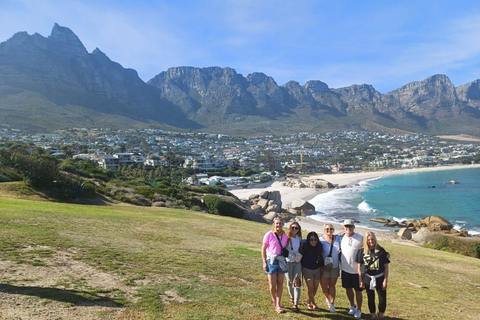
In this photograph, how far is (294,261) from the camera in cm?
631

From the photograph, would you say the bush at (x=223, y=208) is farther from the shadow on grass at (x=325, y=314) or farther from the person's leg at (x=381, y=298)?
the person's leg at (x=381, y=298)

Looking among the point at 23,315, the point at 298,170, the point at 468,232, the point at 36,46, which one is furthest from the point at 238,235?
the point at 36,46

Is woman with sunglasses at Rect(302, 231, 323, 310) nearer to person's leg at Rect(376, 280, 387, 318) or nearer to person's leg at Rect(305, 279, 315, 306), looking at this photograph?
person's leg at Rect(305, 279, 315, 306)

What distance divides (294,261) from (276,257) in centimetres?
41

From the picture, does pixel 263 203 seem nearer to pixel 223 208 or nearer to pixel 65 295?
pixel 223 208

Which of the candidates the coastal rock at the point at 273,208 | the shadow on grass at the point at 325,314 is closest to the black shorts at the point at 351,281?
the shadow on grass at the point at 325,314

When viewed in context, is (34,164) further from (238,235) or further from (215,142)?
(215,142)

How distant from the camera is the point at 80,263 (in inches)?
313

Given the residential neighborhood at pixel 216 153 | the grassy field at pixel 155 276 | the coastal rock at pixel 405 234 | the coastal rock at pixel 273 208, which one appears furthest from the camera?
the residential neighborhood at pixel 216 153

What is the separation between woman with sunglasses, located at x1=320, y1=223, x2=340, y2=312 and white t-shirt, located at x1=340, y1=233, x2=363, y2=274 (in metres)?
0.14

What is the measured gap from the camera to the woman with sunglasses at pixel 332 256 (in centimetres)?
634

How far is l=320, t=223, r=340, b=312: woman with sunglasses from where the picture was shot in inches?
250

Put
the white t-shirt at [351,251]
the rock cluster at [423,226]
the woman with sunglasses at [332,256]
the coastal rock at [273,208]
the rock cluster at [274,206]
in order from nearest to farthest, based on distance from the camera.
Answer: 1. the white t-shirt at [351,251]
2. the woman with sunglasses at [332,256]
3. the rock cluster at [423,226]
4. the rock cluster at [274,206]
5. the coastal rock at [273,208]

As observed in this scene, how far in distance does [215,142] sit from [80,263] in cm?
19139
